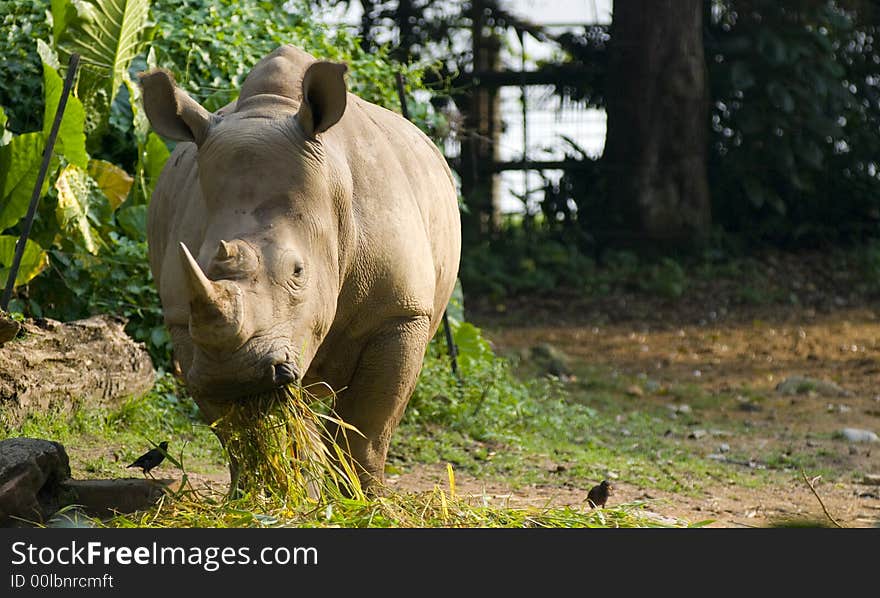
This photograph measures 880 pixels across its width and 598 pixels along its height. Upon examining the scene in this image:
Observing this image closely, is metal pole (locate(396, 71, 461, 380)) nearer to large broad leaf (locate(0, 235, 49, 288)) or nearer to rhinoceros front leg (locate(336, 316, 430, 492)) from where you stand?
large broad leaf (locate(0, 235, 49, 288))

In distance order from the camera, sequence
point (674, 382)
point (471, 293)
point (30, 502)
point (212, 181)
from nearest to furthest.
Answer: point (212, 181)
point (30, 502)
point (674, 382)
point (471, 293)

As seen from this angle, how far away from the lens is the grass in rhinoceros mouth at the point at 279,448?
4250 mm

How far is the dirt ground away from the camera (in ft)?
22.1

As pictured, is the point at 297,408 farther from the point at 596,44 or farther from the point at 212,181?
the point at 596,44

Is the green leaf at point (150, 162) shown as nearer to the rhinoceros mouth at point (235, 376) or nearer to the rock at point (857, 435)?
the rhinoceros mouth at point (235, 376)

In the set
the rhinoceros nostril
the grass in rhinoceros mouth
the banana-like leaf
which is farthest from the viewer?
the banana-like leaf

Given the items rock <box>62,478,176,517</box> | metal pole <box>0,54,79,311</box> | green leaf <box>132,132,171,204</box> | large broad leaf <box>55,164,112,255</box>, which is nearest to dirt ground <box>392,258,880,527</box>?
rock <box>62,478,176,517</box>

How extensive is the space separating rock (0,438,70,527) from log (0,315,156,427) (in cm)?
134

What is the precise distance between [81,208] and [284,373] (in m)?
3.79

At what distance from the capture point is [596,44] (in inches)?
566

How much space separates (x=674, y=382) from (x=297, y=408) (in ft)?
21.7

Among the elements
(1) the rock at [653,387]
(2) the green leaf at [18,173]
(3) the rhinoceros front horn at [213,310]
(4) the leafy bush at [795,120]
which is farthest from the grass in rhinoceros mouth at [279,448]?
(4) the leafy bush at [795,120]
